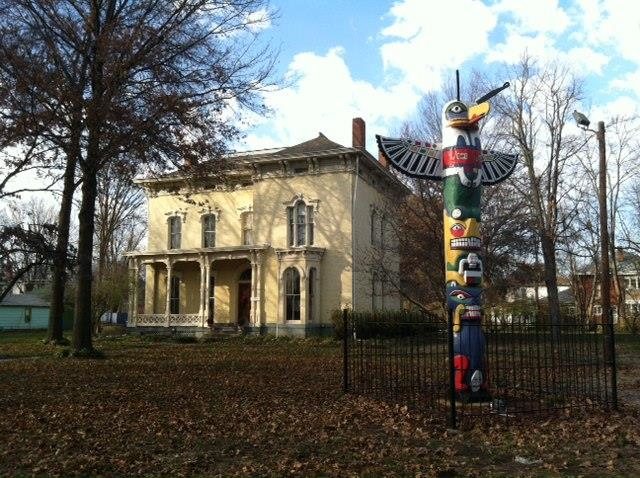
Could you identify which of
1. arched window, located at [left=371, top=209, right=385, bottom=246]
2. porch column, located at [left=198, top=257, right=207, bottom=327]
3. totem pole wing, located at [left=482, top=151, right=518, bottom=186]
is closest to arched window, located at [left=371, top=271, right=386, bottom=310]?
arched window, located at [left=371, top=209, right=385, bottom=246]

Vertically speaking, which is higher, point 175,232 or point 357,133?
point 357,133

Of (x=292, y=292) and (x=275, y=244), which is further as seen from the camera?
(x=275, y=244)

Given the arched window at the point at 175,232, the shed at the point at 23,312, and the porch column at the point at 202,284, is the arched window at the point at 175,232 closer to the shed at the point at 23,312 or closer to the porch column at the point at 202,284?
the porch column at the point at 202,284

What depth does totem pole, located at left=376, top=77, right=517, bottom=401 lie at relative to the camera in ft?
32.1

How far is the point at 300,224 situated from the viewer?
99.0 ft

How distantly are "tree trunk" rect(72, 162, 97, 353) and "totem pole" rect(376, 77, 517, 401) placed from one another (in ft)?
36.6

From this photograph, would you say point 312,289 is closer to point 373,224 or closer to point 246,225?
point 373,224

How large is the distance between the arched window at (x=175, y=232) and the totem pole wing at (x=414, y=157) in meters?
24.5

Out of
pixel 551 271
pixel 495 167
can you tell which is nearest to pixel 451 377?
pixel 495 167

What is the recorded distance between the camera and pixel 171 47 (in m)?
18.2

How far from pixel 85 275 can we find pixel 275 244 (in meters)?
12.4

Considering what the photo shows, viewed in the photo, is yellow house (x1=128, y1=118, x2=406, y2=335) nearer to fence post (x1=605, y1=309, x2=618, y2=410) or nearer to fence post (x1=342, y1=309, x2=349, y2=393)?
fence post (x1=342, y1=309, x2=349, y2=393)

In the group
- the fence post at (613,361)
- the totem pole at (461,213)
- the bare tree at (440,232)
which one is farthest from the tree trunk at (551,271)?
the totem pole at (461,213)

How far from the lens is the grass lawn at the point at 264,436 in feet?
20.3
